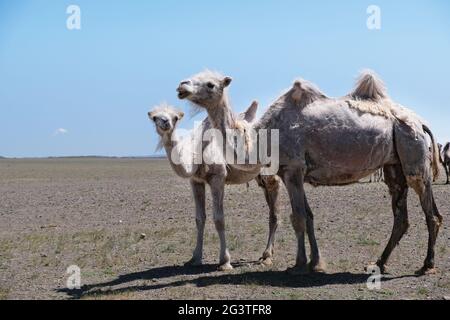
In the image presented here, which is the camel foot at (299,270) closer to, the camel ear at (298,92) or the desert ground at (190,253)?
the desert ground at (190,253)

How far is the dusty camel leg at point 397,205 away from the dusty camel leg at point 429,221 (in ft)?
1.00

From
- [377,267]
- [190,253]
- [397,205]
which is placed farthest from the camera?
[190,253]

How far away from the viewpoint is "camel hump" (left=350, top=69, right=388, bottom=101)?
30.7ft

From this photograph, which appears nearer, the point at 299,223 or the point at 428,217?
the point at 299,223

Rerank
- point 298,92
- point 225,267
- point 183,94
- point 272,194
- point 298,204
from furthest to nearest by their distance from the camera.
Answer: point 272,194
point 225,267
point 298,92
point 298,204
point 183,94

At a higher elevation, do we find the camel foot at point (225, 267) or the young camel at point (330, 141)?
the young camel at point (330, 141)

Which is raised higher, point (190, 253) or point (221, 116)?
point (221, 116)

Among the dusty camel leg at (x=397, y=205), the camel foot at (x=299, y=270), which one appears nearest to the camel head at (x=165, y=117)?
the camel foot at (x=299, y=270)

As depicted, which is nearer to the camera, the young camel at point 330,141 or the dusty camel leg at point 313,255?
the young camel at point 330,141

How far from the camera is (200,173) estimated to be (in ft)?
31.6

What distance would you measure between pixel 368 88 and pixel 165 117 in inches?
123

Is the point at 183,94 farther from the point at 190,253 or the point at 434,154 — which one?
the point at 434,154

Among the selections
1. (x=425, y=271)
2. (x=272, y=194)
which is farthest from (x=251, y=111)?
(x=425, y=271)

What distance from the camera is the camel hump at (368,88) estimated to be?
9.35m
